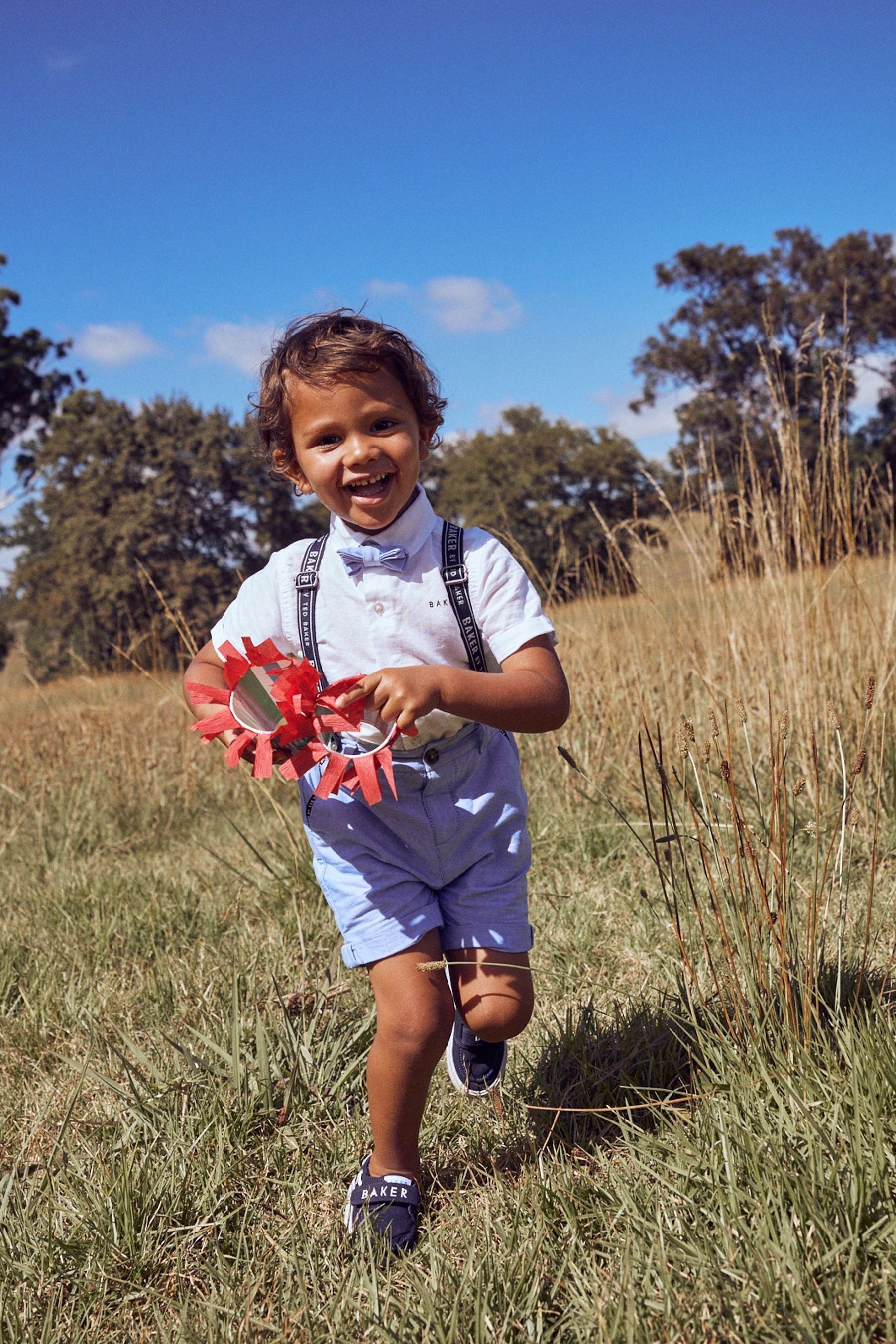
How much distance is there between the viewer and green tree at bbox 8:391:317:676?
2166 centimetres

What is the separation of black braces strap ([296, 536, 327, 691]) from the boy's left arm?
0.94ft

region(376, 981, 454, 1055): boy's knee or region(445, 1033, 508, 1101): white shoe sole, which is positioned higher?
region(376, 981, 454, 1055): boy's knee

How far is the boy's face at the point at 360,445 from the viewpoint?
5.81 feet

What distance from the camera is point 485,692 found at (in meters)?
1.56

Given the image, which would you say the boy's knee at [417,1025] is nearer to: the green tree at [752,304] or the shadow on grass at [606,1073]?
the shadow on grass at [606,1073]

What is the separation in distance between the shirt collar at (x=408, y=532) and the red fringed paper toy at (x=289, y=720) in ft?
1.13

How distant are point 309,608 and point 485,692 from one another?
1.47 feet

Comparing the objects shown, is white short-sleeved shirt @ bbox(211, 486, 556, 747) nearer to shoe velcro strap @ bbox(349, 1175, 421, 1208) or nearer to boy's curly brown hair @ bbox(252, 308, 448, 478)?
boy's curly brown hair @ bbox(252, 308, 448, 478)

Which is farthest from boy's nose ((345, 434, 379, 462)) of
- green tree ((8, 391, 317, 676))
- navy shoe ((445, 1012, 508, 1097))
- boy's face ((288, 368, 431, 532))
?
green tree ((8, 391, 317, 676))

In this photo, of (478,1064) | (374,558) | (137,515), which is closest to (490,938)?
(478,1064)

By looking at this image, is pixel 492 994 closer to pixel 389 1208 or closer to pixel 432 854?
pixel 432 854

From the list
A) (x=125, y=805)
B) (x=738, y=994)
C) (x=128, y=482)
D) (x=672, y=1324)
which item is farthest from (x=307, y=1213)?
(x=128, y=482)

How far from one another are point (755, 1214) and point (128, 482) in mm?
23305

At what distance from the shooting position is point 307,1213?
1753 mm
